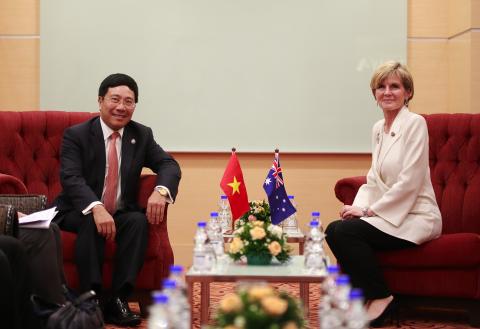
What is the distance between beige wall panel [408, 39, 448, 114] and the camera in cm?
587

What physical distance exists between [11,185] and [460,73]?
3.38 meters

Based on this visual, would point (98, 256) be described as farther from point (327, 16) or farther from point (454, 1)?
point (454, 1)

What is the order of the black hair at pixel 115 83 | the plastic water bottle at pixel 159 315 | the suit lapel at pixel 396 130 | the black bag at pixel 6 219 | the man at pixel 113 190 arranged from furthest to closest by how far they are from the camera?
the black hair at pixel 115 83 < the suit lapel at pixel 396 130 < the man at pixel 113 190 < the black bag at pixel 6 219 < the plastic water bottle at pixel 159 315

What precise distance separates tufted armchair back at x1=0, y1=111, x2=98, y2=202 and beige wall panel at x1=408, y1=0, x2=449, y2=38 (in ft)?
8.81

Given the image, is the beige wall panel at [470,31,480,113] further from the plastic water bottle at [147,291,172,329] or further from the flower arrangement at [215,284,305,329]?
the plastic water bottle at [147,291,172,329]

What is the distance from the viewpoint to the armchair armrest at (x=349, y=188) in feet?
15.2

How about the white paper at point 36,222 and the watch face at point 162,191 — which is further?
the watch face at point 162,191

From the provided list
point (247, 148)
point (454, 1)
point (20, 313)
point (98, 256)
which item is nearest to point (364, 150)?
point (247, 148)

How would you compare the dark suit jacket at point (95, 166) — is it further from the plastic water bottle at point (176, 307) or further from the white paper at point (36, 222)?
the plastic water bottle at point (176, 307)

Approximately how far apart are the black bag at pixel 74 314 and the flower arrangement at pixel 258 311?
3.99 feet

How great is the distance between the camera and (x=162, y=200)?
14.0 feet

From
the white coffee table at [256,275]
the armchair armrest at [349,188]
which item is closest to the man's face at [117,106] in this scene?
the armchair armrest at [349,188]

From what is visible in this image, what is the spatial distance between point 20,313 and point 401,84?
8.07ft

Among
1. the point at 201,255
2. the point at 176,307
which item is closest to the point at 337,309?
the point at 176,307
